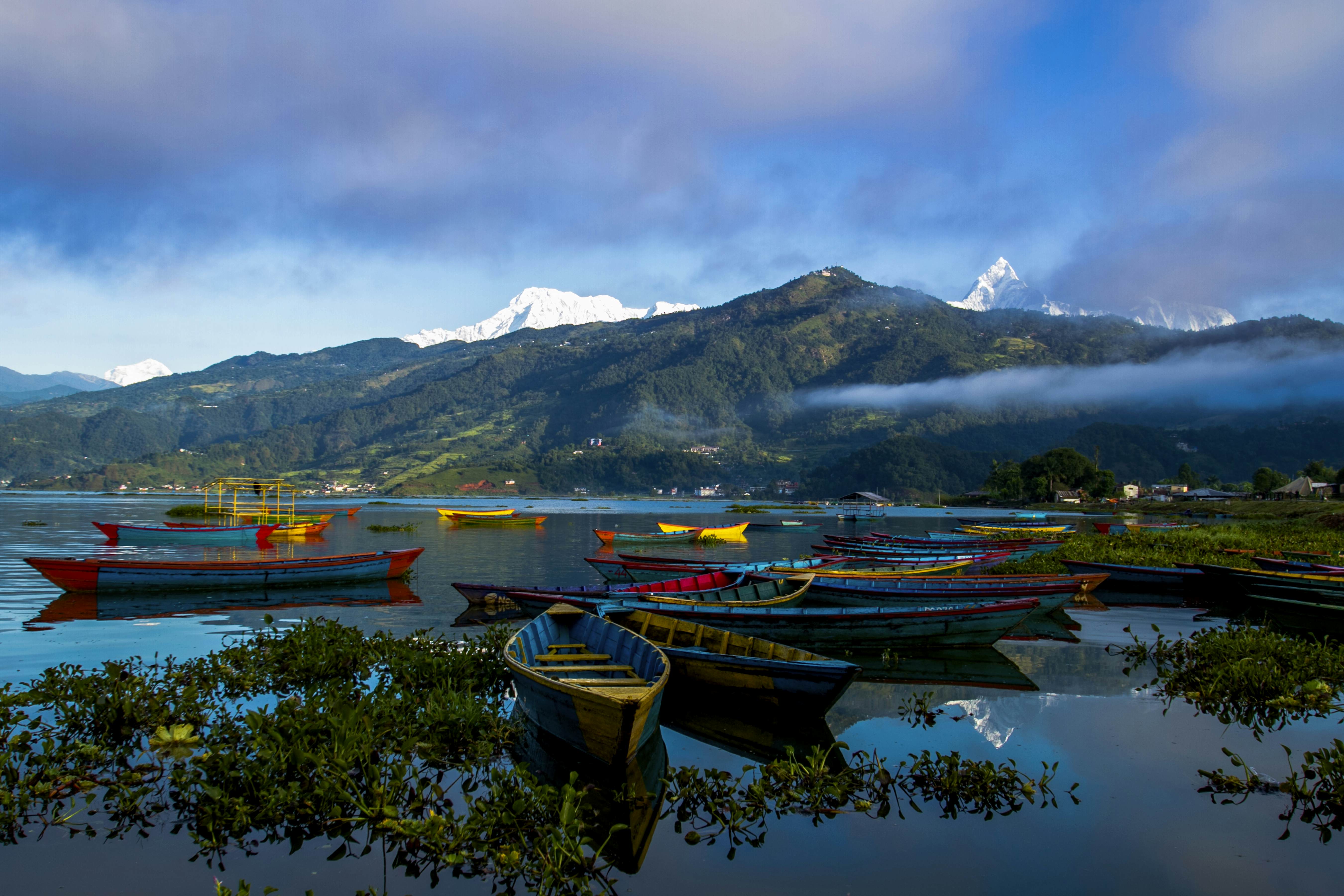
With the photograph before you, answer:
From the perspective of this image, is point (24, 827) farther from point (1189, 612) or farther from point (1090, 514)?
point (1090, 514)

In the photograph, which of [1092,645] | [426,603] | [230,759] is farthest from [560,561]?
[230,759]

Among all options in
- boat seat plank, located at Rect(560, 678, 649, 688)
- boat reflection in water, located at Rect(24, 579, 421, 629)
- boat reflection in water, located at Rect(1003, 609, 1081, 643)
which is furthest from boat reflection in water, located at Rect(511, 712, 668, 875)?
boat reflection in water, located at Rect(24, 579, 421, 629)

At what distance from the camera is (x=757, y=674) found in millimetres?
13672

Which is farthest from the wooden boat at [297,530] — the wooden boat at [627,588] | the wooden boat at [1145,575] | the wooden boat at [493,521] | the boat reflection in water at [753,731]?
the wooden boat at [1145,575]

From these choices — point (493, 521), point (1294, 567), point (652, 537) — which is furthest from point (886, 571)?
point (493, 521)

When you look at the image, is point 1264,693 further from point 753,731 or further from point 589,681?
point 589,681

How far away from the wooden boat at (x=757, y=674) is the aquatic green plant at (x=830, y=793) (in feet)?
5.10

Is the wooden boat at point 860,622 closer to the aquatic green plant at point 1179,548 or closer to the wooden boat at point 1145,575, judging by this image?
the aquatic green plant at point 1179,548

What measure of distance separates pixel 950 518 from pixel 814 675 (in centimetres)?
12376

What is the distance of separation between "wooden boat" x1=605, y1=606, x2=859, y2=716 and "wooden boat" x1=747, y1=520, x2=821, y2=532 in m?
80.4

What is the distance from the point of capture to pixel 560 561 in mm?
49250

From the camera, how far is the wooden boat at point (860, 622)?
1897 centimetres

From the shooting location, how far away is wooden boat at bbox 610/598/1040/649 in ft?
62.2

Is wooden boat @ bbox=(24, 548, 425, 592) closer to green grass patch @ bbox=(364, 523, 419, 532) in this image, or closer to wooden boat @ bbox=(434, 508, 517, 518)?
green grass patch @ bbox=(364, 523, 419, 532)
